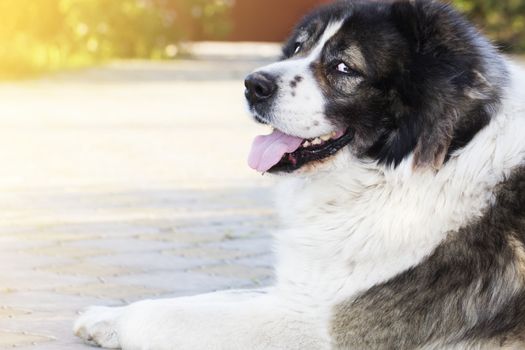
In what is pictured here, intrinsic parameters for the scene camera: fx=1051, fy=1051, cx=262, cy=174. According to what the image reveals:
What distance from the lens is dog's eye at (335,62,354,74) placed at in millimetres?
3990

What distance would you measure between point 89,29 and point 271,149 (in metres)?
20.3

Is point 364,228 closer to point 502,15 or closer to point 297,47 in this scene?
point 297,47

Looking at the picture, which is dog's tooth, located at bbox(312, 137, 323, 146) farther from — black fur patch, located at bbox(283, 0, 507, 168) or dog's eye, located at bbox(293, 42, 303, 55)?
dog's eye, located at bbox(293, 42, 303, 55)

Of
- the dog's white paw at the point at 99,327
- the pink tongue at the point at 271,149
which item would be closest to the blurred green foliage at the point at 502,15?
the pink tongue at the point at 271,149

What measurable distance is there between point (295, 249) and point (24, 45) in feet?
60.2

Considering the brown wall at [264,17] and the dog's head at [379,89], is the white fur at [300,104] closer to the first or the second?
the dog's head at [379,89]

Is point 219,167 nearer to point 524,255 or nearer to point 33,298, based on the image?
point 33,298

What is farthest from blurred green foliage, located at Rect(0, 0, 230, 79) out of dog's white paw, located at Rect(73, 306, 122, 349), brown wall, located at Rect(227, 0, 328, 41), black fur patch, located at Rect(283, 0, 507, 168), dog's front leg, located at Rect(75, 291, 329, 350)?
dog's front leg, located at Rect(75, 291, 329, 350)

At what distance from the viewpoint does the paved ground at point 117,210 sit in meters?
4.79

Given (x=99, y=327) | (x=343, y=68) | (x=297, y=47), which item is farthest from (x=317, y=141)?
(x=99, y=327)

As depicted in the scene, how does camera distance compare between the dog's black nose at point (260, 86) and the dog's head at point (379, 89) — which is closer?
the dog's head at point (379, 89)

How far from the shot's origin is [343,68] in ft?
13.2

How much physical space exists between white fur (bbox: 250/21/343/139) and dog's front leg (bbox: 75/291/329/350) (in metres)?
0.65

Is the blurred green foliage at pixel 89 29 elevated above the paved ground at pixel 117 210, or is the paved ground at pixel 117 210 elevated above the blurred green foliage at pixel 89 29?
the paved ground at pixel 117 210
